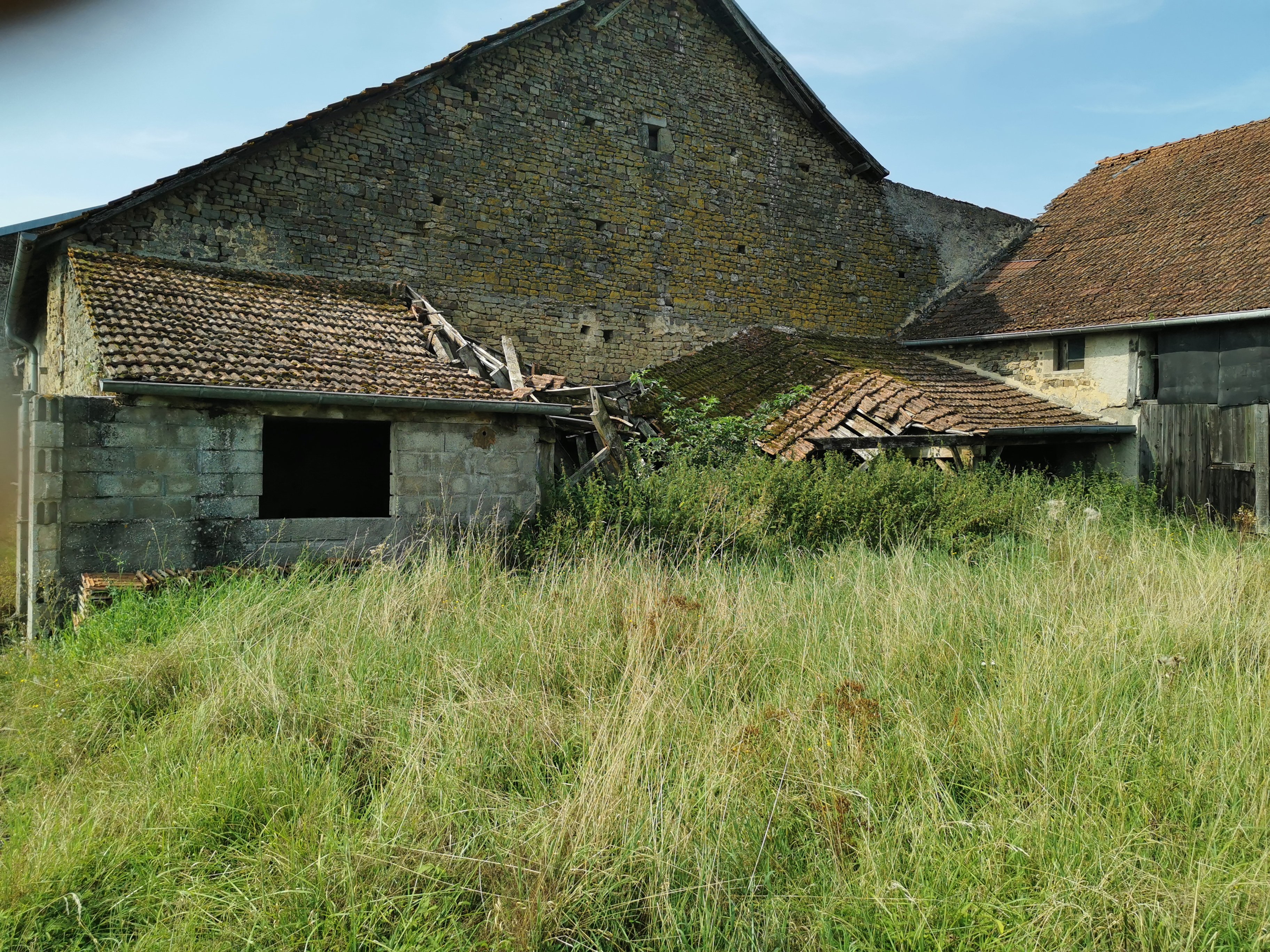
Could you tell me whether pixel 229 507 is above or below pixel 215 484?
below

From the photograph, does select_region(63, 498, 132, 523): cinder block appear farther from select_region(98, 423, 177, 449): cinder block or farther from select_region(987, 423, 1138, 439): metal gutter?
select_region(987, 423, 1138, 439): metal gutter

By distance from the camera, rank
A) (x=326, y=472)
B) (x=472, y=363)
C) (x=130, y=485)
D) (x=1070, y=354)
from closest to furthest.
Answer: (x=130, y=485) → (x=472, y=363) → (x=326, y=472) → (x=1070, y=354)

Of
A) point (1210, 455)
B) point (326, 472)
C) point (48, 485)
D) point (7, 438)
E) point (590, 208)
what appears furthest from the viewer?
point (7, 438)

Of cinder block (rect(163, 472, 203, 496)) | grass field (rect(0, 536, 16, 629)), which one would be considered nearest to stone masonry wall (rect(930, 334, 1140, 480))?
cinder block (rect(163, 472, 203, 496))

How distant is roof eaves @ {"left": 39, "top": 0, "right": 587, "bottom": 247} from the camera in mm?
10055

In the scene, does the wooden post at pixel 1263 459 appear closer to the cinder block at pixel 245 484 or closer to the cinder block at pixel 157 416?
the cinder block at pixel 245 484

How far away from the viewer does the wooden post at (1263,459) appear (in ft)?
37.3

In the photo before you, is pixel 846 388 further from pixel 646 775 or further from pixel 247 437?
pixel 646 775

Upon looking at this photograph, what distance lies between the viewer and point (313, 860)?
318 centimetres

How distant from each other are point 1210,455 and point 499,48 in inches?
468

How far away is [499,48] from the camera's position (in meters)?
12.9


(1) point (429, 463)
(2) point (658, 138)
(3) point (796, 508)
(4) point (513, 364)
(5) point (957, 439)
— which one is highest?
(2) point (658, 138)

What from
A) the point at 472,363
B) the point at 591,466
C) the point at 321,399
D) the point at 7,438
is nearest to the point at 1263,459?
the point at 591,466

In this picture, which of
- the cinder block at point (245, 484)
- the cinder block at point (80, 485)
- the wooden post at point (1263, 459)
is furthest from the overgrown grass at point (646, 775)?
the wooden post at point (1263, 459)
